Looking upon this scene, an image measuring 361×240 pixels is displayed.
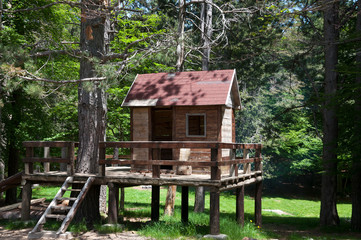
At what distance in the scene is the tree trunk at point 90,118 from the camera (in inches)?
513

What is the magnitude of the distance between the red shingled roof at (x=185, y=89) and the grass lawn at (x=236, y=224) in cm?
405

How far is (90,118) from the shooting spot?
1319cm

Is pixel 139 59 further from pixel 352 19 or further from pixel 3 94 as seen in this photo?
pixel 352 19

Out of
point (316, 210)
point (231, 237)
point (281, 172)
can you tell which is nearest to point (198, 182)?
point (231, 237)

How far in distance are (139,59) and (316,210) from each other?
2068 cm

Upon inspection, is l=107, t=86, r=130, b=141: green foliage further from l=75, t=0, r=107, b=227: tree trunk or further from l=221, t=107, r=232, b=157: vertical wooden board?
l=221, t=107, r=232, b=157: vertical wooden board

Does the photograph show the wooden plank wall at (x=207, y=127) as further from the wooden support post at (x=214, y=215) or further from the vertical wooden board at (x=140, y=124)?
the wooden support post at (x=214, y=215)

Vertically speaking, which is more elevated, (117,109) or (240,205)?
(117,109)

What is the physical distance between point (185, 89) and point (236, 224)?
497cm

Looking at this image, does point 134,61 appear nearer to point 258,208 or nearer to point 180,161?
point 180,161

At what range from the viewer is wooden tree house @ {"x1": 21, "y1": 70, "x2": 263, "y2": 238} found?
11547 millimetres

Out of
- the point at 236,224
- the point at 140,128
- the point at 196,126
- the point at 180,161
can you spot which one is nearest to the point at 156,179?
the point at 180,161

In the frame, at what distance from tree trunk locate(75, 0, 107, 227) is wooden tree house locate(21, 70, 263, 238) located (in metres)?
0.59

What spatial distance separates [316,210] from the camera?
28062mm
